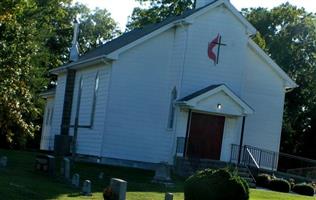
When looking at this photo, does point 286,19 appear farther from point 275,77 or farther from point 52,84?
point 275,77

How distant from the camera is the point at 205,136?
29.8m

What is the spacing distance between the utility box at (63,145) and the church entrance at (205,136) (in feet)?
20.4

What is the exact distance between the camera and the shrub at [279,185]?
26656 millimetres

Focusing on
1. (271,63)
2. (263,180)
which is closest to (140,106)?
(263,180)

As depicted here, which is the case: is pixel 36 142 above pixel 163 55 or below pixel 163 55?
below

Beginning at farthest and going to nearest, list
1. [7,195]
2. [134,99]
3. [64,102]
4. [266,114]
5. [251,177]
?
[64,102] → [266,114] → [134,99] → [251,177] → [7,195]

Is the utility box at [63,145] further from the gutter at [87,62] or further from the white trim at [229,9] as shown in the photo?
the white trim at [229,9]

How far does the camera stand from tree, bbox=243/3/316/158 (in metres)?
60.1

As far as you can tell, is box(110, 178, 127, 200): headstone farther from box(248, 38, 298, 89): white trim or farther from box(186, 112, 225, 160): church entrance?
box(248, 38, 298, 89): white trim

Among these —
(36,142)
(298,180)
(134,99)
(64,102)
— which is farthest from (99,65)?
(36,142)

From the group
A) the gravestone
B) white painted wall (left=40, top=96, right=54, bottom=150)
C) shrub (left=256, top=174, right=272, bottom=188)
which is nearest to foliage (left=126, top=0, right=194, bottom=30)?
white painted wall (left=40, top=96, right=54, bottom=150)

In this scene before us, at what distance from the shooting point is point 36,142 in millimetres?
61188

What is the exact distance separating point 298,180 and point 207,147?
475cm

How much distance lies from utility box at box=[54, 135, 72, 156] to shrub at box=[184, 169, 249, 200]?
1648 centimetres
